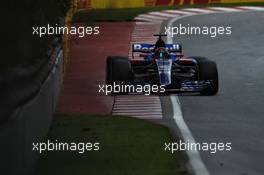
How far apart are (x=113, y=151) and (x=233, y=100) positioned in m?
7.03

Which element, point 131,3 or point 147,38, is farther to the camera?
point 131,3

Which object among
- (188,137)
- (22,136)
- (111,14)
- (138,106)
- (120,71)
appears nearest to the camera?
(22,136)

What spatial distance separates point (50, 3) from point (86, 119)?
2.43 m

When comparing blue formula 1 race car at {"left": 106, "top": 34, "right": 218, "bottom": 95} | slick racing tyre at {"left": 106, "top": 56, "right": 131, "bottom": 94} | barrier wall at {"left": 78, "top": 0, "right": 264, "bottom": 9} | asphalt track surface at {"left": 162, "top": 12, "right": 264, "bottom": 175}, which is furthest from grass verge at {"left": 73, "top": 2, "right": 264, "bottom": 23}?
slick racing tyre at {"left": 106, "top": 56, "right": 131, "bottom": 94}

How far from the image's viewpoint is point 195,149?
1123 centimetres

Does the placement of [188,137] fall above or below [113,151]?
below

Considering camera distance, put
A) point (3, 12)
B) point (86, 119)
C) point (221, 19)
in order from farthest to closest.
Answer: point (221, 19)
point (86, 119)
point (3, 12)

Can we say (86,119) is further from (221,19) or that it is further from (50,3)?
(221,19)

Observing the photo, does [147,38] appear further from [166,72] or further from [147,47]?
[166,72]

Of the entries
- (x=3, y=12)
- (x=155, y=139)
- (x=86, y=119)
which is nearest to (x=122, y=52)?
(x=86, y=119)

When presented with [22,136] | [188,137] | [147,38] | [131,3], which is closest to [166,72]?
[188,137]

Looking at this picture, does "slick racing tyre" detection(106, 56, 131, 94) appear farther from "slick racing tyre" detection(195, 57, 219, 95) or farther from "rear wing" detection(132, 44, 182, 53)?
"slick racing tyre" detection(195, 57, 219, 95)

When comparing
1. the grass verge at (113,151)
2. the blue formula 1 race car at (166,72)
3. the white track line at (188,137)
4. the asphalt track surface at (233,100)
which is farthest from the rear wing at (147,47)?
the grass verge at (113,151)

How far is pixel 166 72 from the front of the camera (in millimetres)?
18484
